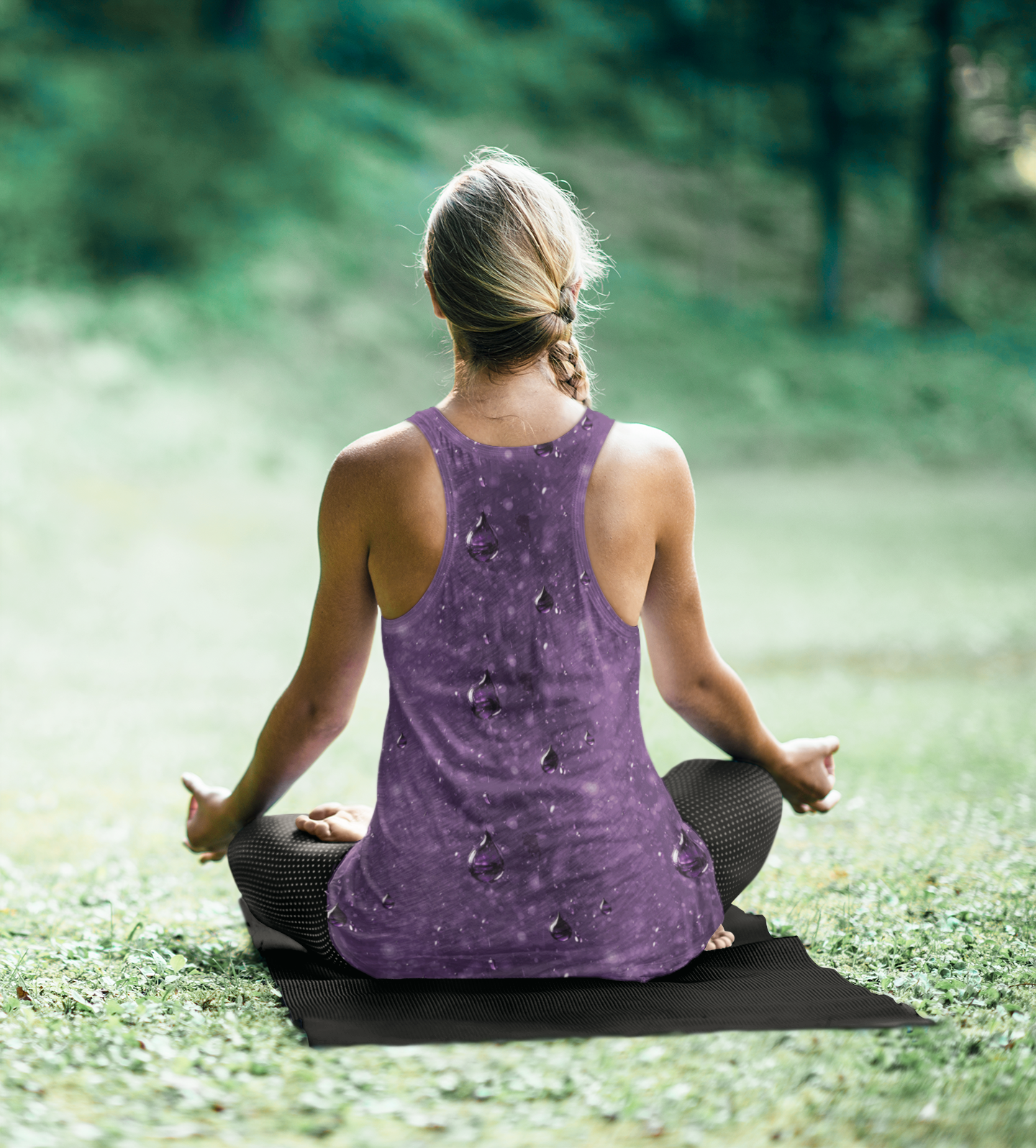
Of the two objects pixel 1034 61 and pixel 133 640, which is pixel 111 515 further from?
pixel 1034 61

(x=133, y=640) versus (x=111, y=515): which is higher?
(x=111, y=515)

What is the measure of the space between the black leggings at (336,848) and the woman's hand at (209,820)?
0.11 m

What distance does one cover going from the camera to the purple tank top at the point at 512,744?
2717 millimetres

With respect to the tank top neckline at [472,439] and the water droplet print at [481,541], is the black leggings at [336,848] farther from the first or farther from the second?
the tank top neckline at [472,439]

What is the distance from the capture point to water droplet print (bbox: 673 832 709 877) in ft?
9.55

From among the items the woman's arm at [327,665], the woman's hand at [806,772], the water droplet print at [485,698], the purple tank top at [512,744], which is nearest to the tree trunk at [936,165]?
the woman's hand at [806,772]

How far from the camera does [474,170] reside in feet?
9.29

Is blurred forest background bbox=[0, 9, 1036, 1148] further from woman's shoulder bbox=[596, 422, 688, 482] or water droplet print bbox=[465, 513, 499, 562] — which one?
woman's shoulder bbox=[596, 422, 688, 482]

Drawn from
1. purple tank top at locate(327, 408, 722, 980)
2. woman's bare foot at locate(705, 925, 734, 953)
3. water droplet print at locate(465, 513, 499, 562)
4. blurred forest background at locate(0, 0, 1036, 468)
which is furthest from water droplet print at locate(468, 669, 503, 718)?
blurred forest background at locate(0, 0, 1036, 468)

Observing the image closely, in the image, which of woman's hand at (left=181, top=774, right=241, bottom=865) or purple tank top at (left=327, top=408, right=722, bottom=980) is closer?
purple tank top at (left=327, top=408, right=722, bottom=980)

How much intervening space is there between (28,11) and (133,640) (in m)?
24.1

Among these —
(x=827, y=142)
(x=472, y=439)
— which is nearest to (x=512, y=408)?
(x=472, y=439)

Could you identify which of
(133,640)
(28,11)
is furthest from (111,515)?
(28,11)

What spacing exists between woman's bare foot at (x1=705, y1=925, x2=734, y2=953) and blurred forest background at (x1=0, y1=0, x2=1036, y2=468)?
20435 mm
